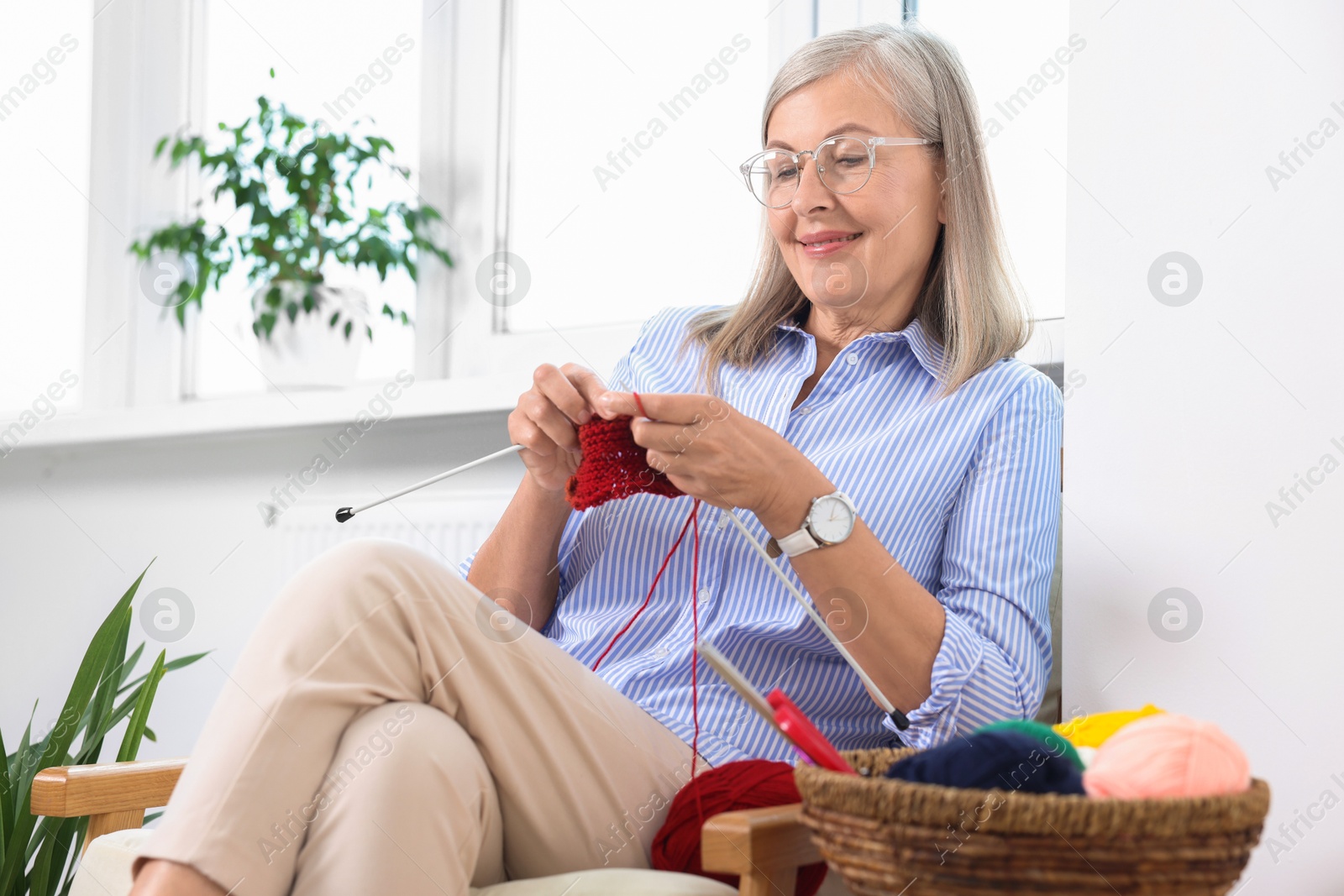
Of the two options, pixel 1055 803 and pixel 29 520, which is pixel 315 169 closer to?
pixel 29 520

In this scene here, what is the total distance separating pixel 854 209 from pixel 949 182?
127 millimetres

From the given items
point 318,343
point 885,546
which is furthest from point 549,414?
point 318,343

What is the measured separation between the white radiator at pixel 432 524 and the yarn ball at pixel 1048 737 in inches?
46.1

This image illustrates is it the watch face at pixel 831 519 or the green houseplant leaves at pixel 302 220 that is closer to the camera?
the watch face at pixel 831 519

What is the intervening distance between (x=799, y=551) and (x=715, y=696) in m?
0.22

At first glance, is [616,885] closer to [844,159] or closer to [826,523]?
[826,523]

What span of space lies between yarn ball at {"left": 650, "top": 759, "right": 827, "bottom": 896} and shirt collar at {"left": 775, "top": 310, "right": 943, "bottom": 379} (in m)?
0.49

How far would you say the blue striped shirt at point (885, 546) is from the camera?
1070 millimetres

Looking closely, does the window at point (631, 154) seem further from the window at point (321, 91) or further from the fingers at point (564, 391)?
the fingers at point (564, 391)

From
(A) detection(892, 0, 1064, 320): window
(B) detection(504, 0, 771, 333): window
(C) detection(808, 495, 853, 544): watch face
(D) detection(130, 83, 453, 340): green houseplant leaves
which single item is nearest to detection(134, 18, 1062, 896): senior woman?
(C) detection(808, 495, 853, 544): watch face

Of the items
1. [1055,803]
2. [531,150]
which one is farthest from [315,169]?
[1055,803]

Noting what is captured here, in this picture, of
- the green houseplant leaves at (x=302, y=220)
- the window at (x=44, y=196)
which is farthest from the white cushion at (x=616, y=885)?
the window at (x=44, y=196)

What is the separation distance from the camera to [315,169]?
2.13 m

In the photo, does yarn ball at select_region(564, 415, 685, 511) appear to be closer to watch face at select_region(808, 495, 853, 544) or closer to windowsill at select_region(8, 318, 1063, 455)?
watch face at select_region(808, 495, 853, 544)
